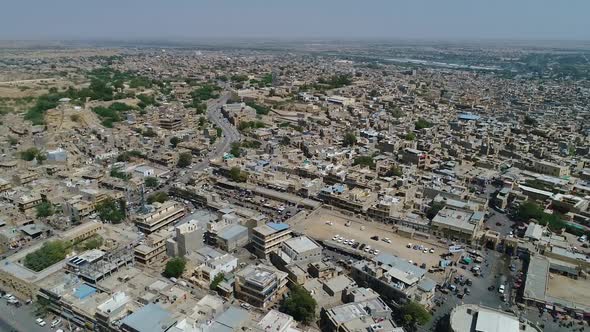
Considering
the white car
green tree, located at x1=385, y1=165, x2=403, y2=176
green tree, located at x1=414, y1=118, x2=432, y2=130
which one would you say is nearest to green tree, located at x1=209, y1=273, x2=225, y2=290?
the white car

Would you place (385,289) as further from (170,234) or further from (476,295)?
(170,234)

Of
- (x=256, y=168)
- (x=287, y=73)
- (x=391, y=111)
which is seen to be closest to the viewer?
(x=256, y=168)

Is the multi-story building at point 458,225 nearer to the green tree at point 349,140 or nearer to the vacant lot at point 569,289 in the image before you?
the vacant lot at point 569,289

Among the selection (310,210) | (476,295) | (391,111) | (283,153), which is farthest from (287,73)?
(476,295)

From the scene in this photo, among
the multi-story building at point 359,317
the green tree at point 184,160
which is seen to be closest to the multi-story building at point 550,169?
the multi-story building at point 359,317

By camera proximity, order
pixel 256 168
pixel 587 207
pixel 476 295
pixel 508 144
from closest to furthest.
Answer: pixel 476 295, pixel 587 207, pixel 256 168, pixel 508 144

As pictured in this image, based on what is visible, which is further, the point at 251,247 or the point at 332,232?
the point at 332,232

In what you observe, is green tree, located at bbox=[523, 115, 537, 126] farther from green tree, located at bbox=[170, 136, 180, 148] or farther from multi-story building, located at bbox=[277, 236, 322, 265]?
multi-story building, located at bbox=[277, 236, 322, 265]
